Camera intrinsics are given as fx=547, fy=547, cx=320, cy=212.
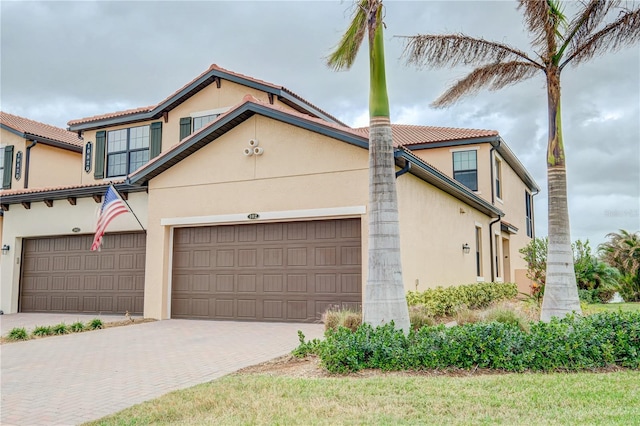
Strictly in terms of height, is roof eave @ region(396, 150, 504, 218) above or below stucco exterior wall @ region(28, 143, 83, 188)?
below

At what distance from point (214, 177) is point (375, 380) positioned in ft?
30.8

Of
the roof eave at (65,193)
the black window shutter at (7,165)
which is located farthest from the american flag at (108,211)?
the black window shutter at (7,165)

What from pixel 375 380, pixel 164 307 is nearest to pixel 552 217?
pixel 375 380

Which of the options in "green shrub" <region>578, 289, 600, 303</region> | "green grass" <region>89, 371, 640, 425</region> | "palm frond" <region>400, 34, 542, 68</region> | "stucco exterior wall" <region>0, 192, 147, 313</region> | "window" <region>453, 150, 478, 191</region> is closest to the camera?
"green grass" <region>89, 371, 640, 425</region>

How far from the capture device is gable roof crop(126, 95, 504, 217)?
13039mm

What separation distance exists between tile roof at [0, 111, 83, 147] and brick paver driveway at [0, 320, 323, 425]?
41.9 ft

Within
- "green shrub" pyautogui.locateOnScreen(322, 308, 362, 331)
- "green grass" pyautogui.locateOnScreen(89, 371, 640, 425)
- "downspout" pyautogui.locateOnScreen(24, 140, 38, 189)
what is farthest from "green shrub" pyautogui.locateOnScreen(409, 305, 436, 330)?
"downspout" pyautogui.locateOnScreen(24, 140, 38, 189)

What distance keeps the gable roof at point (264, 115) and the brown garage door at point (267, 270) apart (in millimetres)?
1944

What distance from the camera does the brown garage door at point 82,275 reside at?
16578 mm

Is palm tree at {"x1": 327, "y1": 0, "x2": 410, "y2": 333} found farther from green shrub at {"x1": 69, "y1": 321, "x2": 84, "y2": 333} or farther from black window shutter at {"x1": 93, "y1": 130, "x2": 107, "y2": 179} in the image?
black window shutter at {"x1": 93, "y1": 130, "x2": 107, "y2": 179}

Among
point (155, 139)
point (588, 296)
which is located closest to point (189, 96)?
point (155, 139)

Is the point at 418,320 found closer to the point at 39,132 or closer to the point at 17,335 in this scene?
the point at 17,335

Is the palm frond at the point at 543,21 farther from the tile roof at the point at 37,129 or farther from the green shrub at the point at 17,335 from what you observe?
the tile roof at the point at 37,129

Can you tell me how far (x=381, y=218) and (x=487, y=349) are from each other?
8.55 ft
